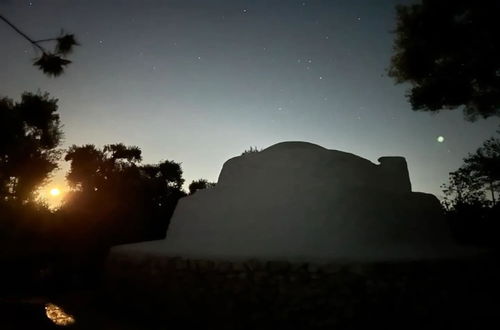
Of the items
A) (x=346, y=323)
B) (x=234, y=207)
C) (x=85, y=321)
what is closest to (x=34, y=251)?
(x=85, y=321)

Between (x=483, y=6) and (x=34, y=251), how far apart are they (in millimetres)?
17340

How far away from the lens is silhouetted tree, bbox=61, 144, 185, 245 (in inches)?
528

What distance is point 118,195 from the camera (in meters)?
15.8

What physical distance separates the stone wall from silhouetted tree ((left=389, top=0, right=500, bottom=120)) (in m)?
7.15

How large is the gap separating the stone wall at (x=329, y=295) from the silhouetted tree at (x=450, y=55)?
715 cm

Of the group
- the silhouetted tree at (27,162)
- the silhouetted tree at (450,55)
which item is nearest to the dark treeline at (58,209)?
the silhouetted tree at (27,162)

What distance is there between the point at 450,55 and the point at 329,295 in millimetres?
11003

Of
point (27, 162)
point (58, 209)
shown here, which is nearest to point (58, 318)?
point (58, 209)

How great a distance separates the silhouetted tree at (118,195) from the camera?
44.0ft

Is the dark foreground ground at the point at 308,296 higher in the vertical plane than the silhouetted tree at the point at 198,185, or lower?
lower

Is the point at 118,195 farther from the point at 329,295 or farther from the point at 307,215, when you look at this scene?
the point at 329,295

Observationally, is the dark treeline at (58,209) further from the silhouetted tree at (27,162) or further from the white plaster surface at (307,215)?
the white plaster surface at (307,215)

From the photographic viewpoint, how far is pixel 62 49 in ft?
20.2

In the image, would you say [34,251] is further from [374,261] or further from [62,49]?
[374,261]
